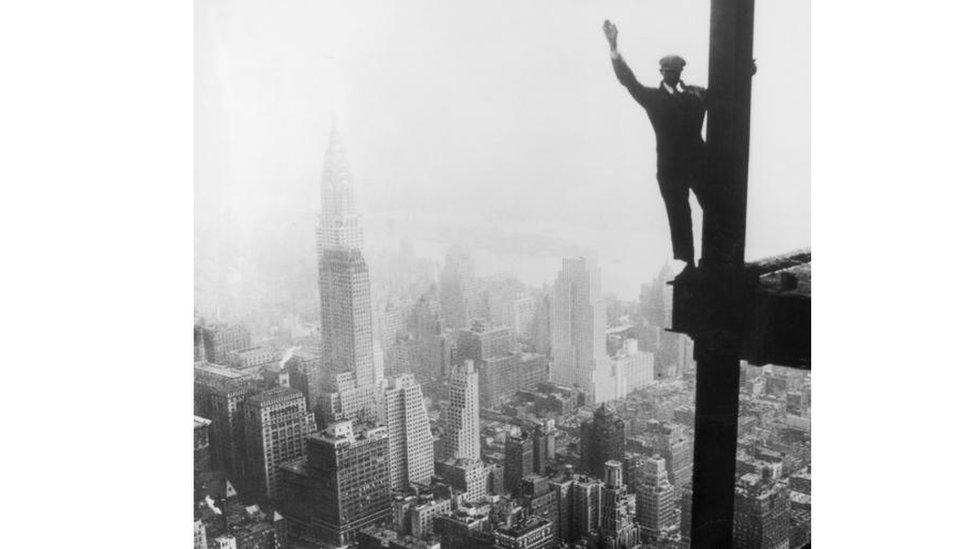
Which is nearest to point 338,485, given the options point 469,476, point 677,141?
point 469,476

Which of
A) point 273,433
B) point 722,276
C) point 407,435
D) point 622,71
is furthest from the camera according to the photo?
point 273,433

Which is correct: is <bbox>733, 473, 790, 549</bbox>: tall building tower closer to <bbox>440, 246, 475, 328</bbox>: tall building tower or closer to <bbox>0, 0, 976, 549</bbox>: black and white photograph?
<bbox>0, 0, 976, 549</bbox>: black and white photograph

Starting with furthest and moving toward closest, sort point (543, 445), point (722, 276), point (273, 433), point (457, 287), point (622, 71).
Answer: point (273, 433)
point (457, 287)
point (543, 445)
point (622, 71)
point (722, 276)

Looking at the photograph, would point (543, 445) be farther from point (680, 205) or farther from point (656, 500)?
point (680, 205)

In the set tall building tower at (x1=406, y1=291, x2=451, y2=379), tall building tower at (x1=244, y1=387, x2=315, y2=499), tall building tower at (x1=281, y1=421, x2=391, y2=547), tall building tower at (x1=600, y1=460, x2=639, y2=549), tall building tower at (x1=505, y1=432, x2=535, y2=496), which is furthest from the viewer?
tall building tower at (x1=244, y1=387, x2=315, y2=499)

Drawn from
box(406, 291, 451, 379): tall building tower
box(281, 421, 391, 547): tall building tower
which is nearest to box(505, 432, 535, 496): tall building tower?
box(406, 291, 451, 379): tall building tower

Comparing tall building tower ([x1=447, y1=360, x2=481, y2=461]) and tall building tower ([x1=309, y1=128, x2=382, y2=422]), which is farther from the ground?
tall building tower ([x1=309, y1=128, x2=382, y2=422])
